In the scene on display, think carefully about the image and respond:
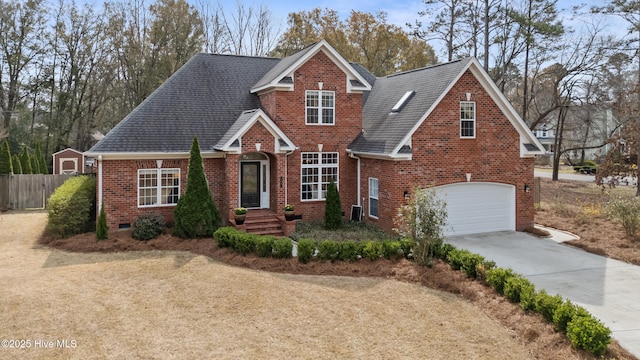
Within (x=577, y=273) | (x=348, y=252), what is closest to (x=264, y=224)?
(x=348, y=252)

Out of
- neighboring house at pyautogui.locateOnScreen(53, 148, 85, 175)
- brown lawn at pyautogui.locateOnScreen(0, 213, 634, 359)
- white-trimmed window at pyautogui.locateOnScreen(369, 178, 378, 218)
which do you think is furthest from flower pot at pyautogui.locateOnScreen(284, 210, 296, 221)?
neighboring house at pyautogui.locateOnScreen(53, 148, 85, 175)

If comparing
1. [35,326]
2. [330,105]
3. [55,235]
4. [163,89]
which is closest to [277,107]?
[330,105]

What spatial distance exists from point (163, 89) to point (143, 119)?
210cm

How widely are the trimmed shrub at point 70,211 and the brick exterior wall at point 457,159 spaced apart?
1090cm

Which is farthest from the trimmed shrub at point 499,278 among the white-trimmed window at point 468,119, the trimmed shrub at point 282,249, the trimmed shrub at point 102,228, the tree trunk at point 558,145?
the tree trunk at point 558,145

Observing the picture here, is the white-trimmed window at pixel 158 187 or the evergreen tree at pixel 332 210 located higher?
the white-trimmed window at pixel 158 187

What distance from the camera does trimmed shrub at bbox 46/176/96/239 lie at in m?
15.8

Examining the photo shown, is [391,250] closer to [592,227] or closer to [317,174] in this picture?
[317,174]

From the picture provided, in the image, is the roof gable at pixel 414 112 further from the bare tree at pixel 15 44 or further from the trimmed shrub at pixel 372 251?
the bare tree at pixel 15 44

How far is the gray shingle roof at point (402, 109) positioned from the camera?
16500 millimetres

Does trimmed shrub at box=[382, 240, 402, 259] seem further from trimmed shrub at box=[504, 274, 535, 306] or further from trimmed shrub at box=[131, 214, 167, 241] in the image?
trimmed shrub at box=[131, 214, 167, 241]

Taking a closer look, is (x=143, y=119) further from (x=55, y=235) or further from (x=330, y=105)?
(x=330, y=105)

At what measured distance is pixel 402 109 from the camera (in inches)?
711

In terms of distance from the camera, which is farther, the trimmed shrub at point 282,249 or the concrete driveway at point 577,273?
the trimmed shrub at point 282,249
